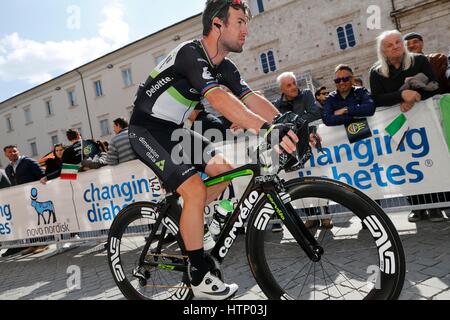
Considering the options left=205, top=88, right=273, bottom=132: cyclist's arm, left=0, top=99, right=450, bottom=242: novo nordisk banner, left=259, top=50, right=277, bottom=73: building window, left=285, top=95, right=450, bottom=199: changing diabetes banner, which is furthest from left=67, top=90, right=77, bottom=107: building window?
left=205, top=88, right=273, bottom=132: cyclist's arm

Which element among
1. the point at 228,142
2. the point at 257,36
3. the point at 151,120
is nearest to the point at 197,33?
the point at 257,36

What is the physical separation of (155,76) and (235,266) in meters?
Result: 2.46

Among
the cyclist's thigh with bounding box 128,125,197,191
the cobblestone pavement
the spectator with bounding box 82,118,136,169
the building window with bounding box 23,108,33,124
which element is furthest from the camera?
the building window with bounding box 23,108,33,124

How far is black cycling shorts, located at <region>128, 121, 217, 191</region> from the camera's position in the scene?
2439 mm

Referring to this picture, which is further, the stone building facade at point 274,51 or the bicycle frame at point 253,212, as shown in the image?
the stone building facade at point 274,51

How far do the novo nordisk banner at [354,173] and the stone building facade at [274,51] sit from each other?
15714mm

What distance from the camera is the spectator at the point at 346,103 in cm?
425

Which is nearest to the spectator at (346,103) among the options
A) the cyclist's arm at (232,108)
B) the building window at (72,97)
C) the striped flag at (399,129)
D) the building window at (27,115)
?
the striped flag at (399,129)

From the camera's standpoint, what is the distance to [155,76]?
97.7 inches

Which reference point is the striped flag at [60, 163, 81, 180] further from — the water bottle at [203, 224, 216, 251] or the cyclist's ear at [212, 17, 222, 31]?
the cyclist's ear at [212, 17, 222, 31]

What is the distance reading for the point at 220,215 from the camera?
251 cm

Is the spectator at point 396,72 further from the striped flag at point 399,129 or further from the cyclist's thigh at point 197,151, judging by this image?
the cyclist's thigh at point 197,151

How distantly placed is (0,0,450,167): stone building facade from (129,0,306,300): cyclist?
18.0 m
